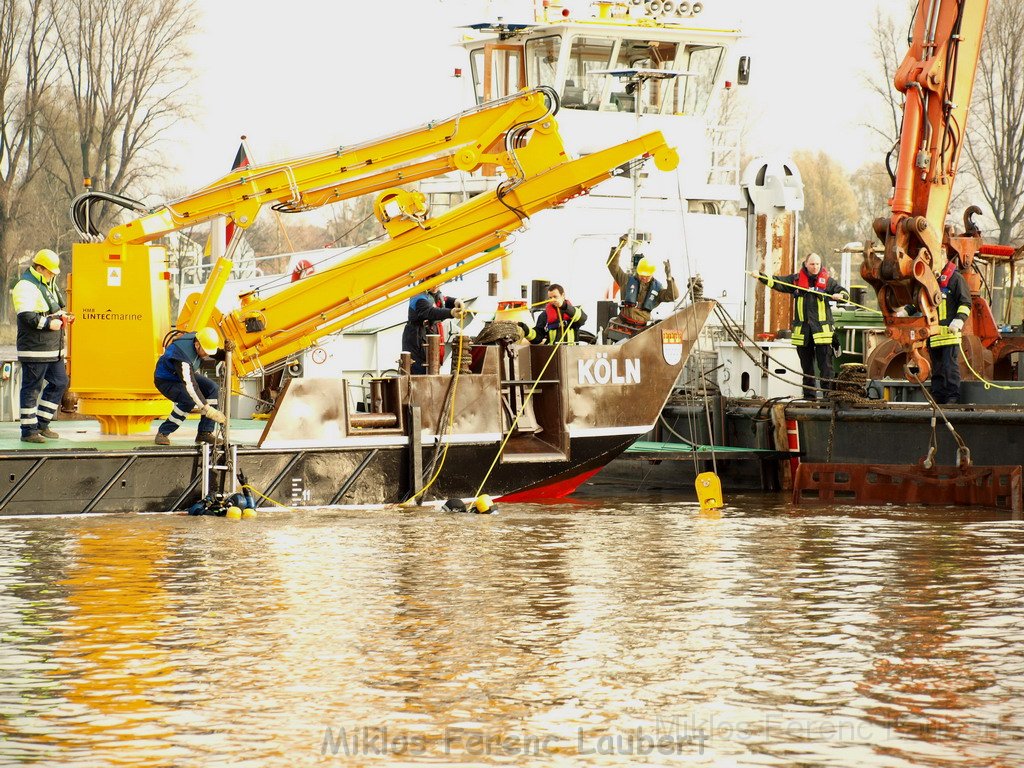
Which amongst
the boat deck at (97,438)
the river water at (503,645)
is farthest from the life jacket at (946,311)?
the boat deck at (97,438)

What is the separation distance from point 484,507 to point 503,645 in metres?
5.32

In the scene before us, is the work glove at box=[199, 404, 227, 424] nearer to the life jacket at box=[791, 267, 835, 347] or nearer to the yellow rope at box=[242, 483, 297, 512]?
the yellow rope at box=[242, 483, 297, 512]

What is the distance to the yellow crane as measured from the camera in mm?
12789

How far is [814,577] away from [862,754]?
12.5ft

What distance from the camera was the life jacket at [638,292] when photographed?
629 inches

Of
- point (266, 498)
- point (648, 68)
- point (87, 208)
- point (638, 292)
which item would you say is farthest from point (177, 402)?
point (648, 68)

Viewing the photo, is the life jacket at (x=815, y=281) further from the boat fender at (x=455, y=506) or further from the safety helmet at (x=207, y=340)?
the safety helmet at (x=207, y=340)

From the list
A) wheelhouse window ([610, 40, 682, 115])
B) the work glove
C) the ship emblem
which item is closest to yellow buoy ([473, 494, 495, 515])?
the work glove

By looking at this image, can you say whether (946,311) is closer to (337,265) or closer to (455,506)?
(455,506)

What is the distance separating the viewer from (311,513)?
12.4 m

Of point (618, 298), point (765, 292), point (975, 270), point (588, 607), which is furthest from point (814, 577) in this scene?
point (765, 292)

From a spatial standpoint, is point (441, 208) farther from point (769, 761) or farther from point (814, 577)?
point (769, 761)

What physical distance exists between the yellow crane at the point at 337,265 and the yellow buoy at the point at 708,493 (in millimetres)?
2857

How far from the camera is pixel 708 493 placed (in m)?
13.4
